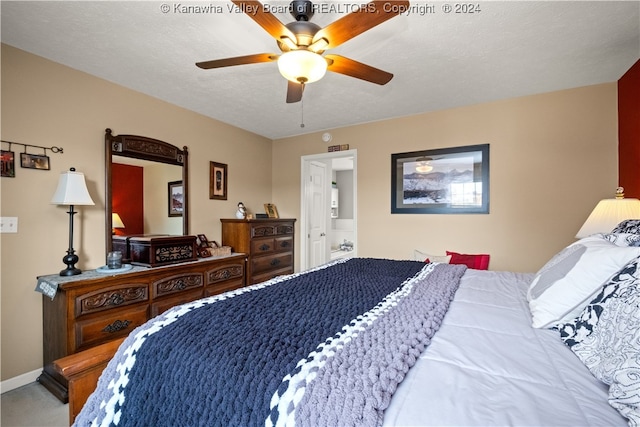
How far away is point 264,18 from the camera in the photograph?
1.32 metres

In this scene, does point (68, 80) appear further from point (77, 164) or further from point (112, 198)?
point (112, 198)

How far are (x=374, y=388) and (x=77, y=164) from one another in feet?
9.68

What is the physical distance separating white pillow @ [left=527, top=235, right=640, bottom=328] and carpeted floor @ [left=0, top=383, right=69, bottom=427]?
2721mm

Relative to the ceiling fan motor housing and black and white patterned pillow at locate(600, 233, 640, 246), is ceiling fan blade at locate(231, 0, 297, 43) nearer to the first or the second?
the ceiling fan motor housing

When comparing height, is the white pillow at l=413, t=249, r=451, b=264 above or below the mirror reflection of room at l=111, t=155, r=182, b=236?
below

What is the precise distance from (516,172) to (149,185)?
3.96 meters

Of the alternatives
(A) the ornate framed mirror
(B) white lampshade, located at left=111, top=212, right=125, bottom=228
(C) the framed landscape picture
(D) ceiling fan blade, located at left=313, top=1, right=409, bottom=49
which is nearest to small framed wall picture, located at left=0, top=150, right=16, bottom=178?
(A) the ornate framed mirror

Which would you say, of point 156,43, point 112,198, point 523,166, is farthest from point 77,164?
point 523,166

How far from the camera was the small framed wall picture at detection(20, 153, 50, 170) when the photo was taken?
2.09 m

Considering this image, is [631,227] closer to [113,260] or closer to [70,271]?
[113,260]

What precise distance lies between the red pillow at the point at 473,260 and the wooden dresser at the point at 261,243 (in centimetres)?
229

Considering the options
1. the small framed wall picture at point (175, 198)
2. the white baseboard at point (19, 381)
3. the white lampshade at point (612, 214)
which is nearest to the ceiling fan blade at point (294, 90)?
the small framed wall picture at point (175, 198)

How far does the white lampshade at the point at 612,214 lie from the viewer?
1934 mm

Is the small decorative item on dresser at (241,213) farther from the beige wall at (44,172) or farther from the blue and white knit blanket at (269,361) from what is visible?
the blue and white knit blanket at (269,361)
